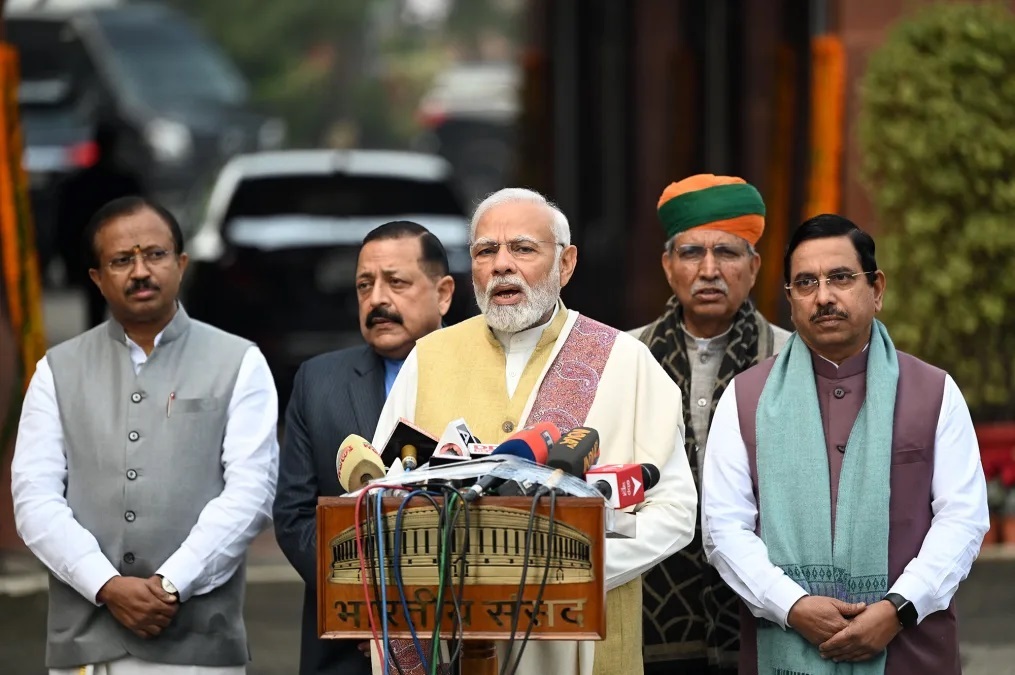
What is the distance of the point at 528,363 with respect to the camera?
492 centimetres

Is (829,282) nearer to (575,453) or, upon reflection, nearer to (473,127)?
(575,453)

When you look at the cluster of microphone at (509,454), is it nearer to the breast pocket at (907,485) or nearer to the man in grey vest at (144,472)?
the breast pocket at (907,485)

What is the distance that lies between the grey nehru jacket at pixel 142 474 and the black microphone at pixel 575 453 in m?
1.49

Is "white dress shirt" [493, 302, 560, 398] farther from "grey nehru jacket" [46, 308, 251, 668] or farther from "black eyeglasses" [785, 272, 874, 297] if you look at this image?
"grey nehru jacket" [46, 308, 251, 668]

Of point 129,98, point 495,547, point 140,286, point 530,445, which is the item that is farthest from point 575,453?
point 129,98

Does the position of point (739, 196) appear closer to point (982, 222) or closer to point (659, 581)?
point (659, 581)

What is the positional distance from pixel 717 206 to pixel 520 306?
108 centimetres

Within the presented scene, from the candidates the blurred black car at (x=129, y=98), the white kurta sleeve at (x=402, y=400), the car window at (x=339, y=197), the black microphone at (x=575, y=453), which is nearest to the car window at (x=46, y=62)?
the blurred black car at (x=129, y=98)

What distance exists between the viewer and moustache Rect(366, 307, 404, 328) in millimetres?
5535

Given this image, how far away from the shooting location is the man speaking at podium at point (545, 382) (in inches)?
189

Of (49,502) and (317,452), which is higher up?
(317,452)

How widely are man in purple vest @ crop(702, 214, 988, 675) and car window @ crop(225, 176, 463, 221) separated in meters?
7.99

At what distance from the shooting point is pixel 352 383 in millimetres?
5566

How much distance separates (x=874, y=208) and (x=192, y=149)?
59.6 feet
